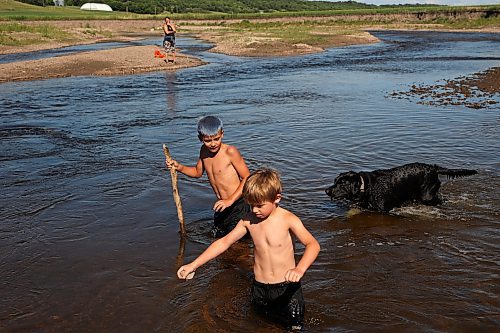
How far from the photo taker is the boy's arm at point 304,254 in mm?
3388

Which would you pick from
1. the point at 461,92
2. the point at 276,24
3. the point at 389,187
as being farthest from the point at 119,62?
the point at 276,24

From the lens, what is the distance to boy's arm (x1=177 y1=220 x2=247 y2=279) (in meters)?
3.55

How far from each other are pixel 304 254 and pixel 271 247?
0.30m

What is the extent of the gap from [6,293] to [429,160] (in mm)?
7182

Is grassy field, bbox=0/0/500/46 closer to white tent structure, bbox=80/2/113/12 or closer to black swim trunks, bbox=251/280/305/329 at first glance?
white tent structure, bbox=80/2/113/12

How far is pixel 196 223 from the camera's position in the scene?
6465 millimetres

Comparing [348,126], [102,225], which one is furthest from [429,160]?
[102,225]

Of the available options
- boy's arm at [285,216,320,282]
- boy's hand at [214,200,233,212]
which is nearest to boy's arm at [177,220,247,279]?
boy's arm at [285,216,320,282]

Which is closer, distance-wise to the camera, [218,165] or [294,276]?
[294,276]

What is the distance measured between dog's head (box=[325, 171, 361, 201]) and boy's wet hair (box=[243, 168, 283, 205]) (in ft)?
10.3

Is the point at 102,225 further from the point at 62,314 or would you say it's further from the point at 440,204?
the point at 440,204

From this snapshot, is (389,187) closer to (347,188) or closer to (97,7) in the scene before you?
(347,188)

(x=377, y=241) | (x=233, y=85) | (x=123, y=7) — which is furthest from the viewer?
(x=123, y=7)

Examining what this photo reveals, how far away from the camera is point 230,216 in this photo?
18.2 ft
